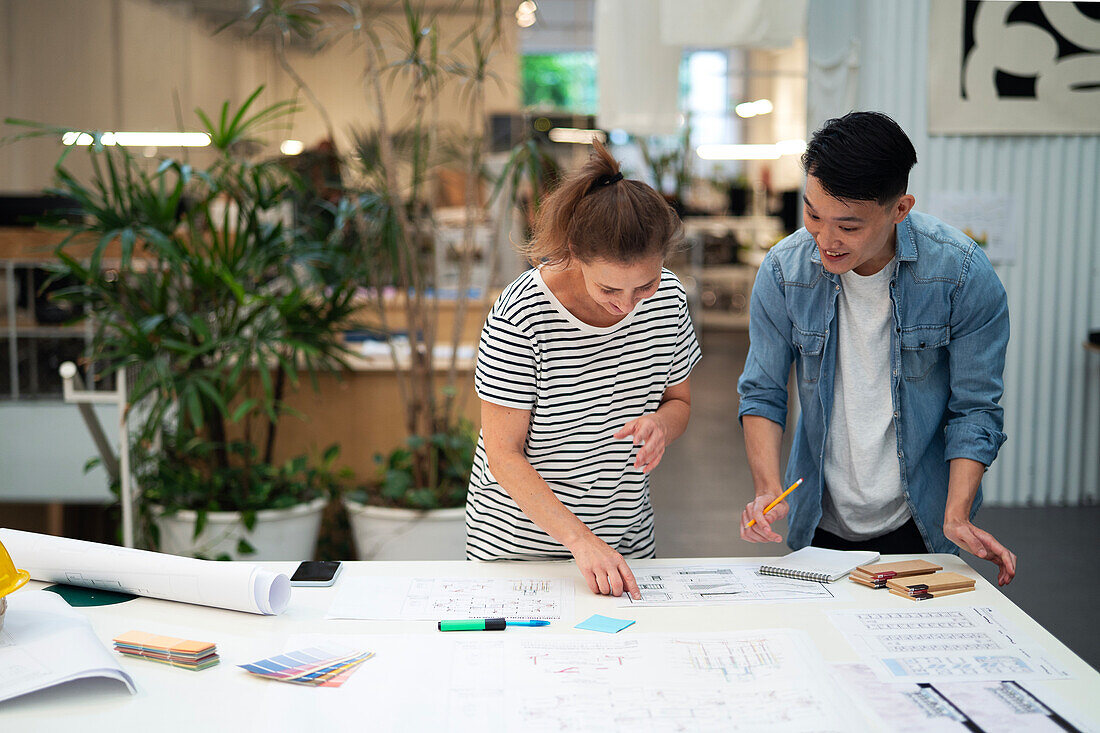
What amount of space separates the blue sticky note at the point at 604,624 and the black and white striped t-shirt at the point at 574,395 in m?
0.32

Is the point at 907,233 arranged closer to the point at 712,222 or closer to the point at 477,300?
the point at 477,300

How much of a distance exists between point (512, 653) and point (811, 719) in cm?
45

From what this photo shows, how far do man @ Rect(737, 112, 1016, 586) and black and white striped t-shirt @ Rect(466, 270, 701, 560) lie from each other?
225 mm

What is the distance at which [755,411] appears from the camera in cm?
199

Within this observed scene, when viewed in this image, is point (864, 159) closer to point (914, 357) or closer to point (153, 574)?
point (914, 357)

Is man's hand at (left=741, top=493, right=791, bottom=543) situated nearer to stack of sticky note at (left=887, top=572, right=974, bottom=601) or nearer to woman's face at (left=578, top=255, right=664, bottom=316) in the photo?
stack of sticky note at (left=887, top=572, right=974, bottom=601)

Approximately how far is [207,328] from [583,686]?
224cm

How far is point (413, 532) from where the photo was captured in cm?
349

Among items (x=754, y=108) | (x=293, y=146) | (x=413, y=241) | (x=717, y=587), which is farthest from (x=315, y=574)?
(x=754, y=108)

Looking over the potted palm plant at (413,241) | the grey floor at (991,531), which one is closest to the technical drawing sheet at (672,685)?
the potted palm plant at (413,241)

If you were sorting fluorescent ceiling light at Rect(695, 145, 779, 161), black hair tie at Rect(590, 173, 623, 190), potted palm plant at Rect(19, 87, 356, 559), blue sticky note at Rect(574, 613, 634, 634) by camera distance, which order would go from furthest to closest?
1. fluorescent ceiling light at Rect(695, 145, 779, 161)
2. potted palm plant at Rect(19, 87, 356, 559)
3. black hair tie at Rect(590, 173, 623, 190)
4. blue sticky note at Rect(574, 613, 634, 634)

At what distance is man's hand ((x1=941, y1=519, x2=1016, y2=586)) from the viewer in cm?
173

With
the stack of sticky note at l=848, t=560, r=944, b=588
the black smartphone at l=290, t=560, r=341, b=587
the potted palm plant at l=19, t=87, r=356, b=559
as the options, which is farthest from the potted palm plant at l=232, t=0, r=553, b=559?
the stack of sticky note at l=848, t=560, r=944, b=588

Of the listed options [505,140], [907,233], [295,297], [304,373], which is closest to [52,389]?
[304,373]
